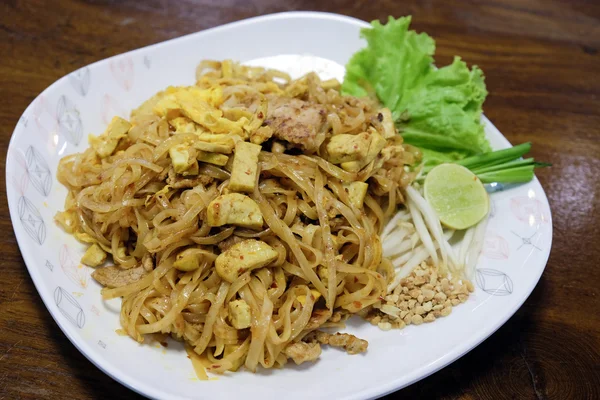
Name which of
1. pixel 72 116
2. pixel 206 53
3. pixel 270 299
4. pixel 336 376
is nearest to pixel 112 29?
pixel 206 53

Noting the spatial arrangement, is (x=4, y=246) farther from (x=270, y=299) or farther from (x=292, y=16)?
(x=292, y=16)

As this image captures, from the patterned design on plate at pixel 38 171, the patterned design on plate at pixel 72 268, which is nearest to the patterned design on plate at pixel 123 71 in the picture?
the patterned design on plate at pixel 38 171

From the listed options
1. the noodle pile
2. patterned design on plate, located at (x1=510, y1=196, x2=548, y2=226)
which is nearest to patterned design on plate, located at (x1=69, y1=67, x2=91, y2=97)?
A: the noodle pile

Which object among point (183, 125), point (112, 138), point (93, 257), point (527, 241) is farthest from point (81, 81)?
point (527, 241)

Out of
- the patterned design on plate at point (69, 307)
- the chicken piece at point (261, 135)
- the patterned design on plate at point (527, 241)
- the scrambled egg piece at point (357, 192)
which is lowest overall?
the patterned design on plate at point (69, 307)

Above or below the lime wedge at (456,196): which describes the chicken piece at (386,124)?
above

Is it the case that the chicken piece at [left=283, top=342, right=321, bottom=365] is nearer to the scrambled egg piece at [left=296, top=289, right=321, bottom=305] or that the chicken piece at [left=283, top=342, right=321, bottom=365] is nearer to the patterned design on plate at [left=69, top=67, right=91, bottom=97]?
the scrambled egg piece at [left=296, top=289, right=321, bottom=305]

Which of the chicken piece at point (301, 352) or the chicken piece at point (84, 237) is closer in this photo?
the chicken piece at point (301, 352)

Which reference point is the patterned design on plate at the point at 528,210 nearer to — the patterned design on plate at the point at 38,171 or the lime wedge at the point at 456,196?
the lime wedge at the point at 456,196
